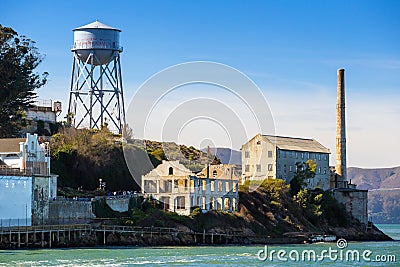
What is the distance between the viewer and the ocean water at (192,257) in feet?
182

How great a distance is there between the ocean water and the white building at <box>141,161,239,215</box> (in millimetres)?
11184

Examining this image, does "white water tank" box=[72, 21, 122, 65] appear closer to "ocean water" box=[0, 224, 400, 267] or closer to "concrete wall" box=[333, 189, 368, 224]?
"concrete wall" box=[333, 189, 368, 224]

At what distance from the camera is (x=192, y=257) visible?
202 ft

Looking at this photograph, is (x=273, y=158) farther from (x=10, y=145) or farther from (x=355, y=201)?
(x=10, y=145)

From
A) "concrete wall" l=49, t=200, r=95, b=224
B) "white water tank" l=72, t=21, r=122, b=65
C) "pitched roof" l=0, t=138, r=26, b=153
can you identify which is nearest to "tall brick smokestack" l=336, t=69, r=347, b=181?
"white water tank" l=72, t=21, r=122, b=65

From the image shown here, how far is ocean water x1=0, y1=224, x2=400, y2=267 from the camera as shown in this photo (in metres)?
55.6

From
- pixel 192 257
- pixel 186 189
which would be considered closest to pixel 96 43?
pixel 186 189

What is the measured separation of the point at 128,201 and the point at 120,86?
71.8ft

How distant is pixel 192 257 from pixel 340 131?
1979 inches

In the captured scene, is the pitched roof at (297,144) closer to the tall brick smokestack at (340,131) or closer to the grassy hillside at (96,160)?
the tall brick smokestack at (340,131)

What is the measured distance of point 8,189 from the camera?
68812 mm

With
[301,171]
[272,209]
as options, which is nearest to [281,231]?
[272,209]

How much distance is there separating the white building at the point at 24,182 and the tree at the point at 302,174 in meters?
31.5

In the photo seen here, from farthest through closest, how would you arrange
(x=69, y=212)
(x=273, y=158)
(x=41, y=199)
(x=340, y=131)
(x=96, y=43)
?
(x=340, y=131) < (x=273, y=158) < (x=96, y=43) < (x=69, y=212) < (x=41, y=199)
